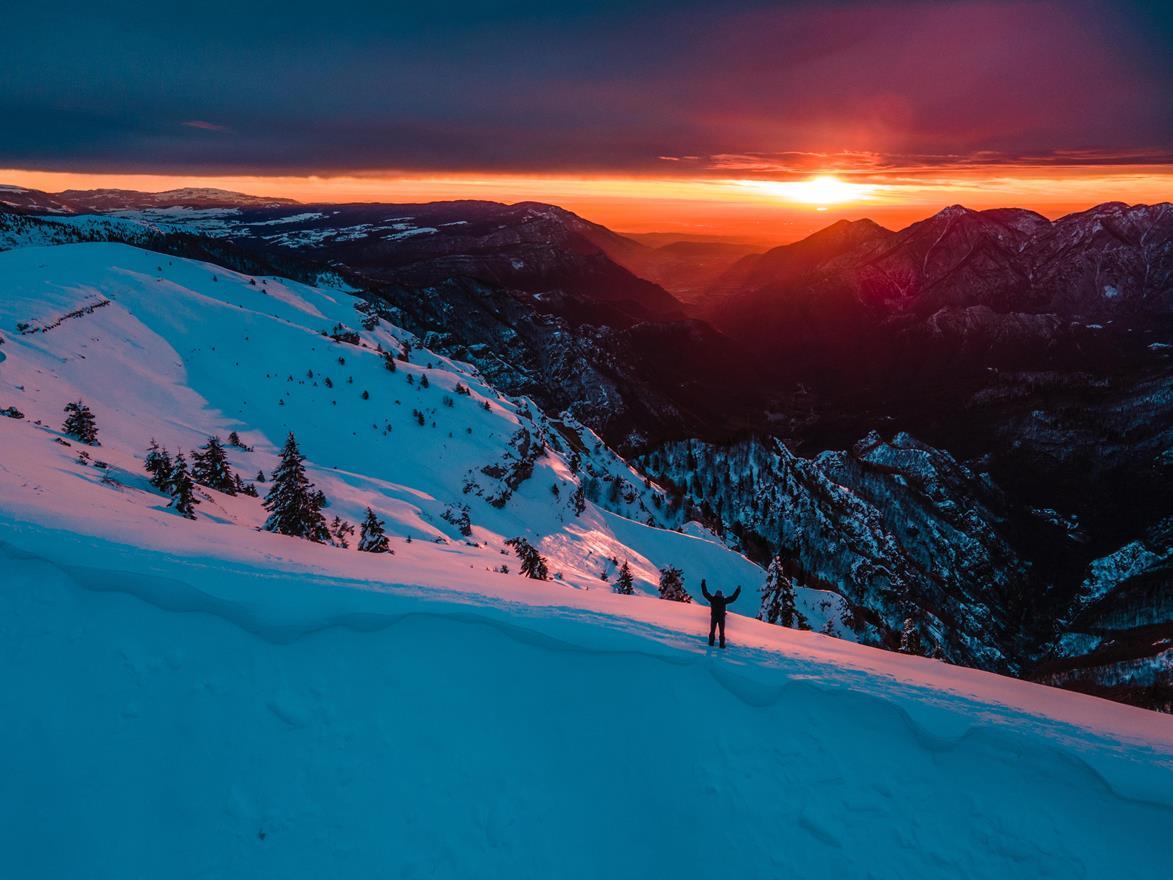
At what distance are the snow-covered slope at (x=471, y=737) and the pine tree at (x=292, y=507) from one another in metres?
7.50

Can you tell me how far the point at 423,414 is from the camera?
54.0 meters

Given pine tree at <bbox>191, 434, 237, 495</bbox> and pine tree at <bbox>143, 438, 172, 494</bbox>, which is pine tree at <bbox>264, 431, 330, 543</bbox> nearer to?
pine tree at <bbox>143, 438, 172, 494</bbox>

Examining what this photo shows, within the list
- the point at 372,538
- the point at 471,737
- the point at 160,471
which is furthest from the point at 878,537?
the point at 471,737

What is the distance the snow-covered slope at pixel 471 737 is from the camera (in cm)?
752

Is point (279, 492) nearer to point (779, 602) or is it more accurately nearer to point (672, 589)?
point (672, 589)

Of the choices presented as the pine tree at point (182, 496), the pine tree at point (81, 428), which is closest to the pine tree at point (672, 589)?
the pine tree at point (182, 496)

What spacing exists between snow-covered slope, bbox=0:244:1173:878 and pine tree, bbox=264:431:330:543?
750cm

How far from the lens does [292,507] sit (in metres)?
22.9

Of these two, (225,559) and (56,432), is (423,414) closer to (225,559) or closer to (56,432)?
(56,432)

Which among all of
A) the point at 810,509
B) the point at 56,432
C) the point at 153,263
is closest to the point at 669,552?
the point at 56,432

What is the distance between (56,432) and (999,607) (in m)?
145

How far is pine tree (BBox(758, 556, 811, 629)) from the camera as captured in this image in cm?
4300

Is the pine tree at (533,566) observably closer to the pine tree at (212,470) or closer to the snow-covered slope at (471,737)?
the snow-covered slope at (471,737)

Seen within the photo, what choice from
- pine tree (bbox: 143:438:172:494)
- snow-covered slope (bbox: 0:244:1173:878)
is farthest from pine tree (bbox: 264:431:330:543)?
snow-covered slope (bbox: 0:244:1173:878)
